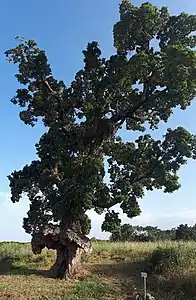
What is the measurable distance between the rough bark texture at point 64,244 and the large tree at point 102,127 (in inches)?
1.5

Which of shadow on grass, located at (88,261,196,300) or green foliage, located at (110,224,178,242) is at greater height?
green foliage, located at (110,224,178,242)

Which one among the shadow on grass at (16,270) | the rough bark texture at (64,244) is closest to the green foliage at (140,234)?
the rough bark texture at (64,244)

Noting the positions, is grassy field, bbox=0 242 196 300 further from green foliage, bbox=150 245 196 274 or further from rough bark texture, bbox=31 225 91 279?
rough bark texture, bbox=31 225 91 279

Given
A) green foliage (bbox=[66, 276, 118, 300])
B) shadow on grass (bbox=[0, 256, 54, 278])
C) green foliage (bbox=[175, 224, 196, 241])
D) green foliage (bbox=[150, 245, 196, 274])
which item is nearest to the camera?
green foliage (bbox=[66, 276, 118, 300])

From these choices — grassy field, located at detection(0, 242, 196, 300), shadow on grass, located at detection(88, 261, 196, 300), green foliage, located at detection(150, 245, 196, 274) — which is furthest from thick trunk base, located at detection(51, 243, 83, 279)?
green foliage, located at detection(150, 245, 196, 274)

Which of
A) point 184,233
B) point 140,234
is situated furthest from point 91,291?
point 140,234

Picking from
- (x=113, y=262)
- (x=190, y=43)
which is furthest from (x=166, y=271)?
(x=190, y=43)

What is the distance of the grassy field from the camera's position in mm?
12539

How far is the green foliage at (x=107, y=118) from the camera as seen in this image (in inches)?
584

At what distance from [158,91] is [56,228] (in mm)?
6587

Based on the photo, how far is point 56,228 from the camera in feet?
48.9

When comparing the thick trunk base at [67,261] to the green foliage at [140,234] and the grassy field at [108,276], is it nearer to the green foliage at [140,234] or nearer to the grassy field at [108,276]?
the grassy field at [108,276]

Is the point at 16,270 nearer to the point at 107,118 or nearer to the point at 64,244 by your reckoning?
the point at 64,244

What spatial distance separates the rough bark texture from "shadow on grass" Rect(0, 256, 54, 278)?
47 cm
